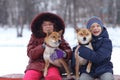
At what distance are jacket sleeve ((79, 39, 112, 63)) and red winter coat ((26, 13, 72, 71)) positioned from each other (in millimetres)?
334

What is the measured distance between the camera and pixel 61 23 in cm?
475

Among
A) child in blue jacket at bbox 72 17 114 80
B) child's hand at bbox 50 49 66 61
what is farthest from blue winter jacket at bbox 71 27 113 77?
child's hand at bbox 50 49 66 61

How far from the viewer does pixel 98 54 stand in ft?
13.8

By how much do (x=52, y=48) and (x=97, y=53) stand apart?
584 mm

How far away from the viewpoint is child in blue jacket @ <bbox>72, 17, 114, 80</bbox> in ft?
13.7

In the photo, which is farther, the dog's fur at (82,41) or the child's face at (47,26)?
the child's face at (47,26)

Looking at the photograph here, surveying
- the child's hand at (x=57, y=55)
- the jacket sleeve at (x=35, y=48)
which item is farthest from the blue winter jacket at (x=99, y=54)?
the jacket sleeve at (x=35, y=48)

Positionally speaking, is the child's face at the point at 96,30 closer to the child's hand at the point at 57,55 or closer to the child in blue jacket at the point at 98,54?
the child in blue jacket at the point at 98,54

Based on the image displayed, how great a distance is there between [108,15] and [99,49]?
32873 mm

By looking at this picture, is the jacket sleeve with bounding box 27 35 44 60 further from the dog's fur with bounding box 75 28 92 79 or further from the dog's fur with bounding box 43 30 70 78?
the dog's fur with bounding box 75 28 92 79

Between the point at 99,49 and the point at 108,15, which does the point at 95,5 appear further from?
the point at 99,49

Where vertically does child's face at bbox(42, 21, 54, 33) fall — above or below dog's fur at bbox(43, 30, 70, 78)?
above

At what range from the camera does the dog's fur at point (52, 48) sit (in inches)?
167

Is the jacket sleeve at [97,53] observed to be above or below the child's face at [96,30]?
below
